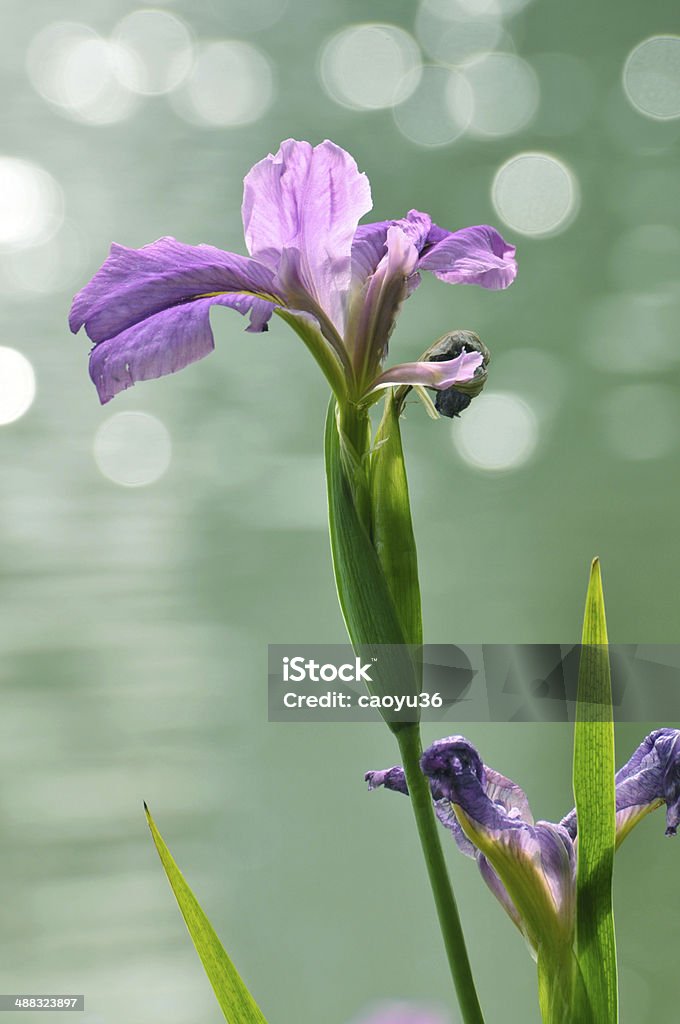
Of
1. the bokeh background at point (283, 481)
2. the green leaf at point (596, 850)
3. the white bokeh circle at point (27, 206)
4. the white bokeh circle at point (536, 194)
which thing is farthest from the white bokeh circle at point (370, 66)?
the green leaf at point (596, 850)

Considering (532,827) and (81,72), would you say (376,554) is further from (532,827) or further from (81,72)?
(81,72)

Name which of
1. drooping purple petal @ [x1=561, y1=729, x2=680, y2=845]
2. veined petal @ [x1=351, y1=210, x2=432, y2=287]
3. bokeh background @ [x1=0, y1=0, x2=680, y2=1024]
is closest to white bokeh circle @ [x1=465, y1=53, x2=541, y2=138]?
bokeh background @ [x1=0, y1=0, x2=680, y2=1024]

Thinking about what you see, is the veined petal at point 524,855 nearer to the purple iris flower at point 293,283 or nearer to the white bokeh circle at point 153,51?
the purple iris flower at point 293,283

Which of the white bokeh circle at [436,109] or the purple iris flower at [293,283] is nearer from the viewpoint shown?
the purple iris flower at [293,283]

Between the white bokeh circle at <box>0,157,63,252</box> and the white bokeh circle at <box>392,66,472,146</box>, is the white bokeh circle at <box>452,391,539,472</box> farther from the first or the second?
the white bokeh circle at <box>0,157,63,252</box>

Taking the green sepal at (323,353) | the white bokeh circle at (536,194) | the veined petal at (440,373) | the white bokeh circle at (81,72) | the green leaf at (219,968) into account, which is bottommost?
the green leaf at (219,968)

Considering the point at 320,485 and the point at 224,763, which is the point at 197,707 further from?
the point at 320,485

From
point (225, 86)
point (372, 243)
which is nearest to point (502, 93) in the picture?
point (225, 86)

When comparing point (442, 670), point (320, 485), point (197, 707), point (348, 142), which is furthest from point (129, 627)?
point (348, 142)
